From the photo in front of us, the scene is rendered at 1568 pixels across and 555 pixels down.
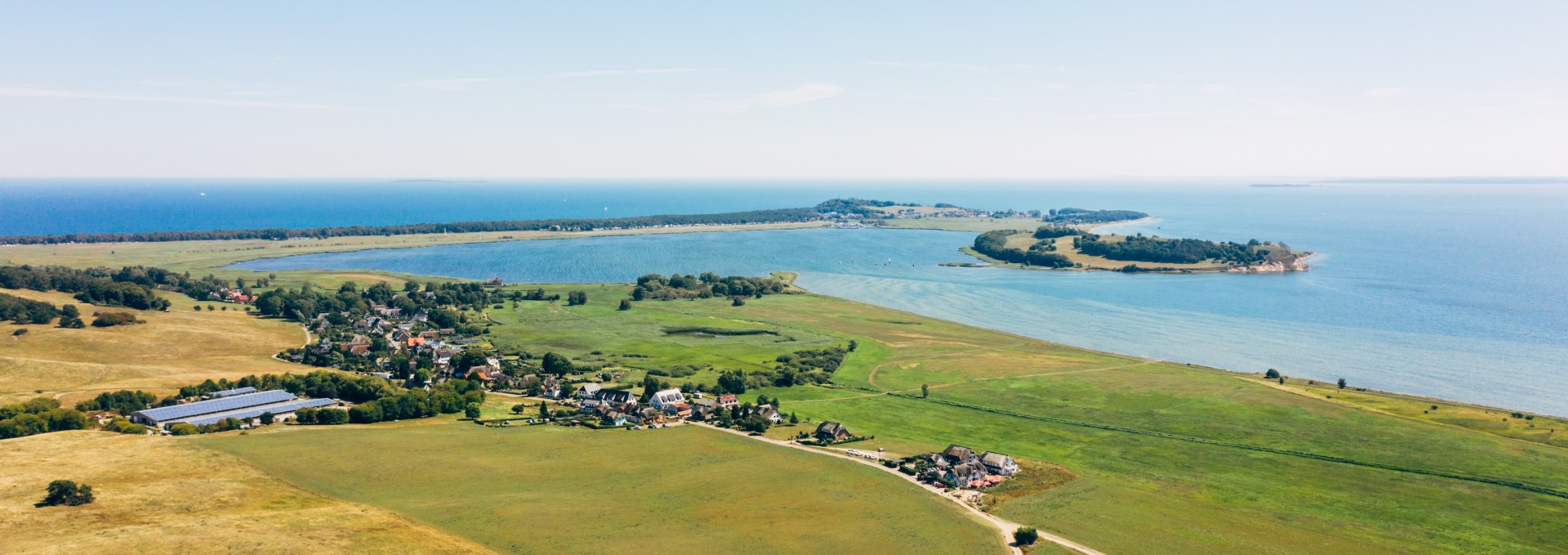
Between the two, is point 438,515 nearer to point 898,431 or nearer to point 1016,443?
point 898,431

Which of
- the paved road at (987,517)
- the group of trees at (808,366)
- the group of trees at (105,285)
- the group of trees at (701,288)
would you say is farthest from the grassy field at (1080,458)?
the group of trees at (701,288)

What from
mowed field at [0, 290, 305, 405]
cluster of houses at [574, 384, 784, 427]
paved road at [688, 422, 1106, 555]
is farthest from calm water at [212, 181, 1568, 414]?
mowed field at [0, 290, 305, 405]

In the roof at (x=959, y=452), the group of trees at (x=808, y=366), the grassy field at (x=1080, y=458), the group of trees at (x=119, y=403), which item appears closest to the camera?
the grassy field at (x=1080, y=458)

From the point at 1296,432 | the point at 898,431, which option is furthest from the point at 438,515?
the point at 1296,432

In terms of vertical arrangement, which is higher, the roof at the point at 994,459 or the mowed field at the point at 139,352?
the mowed field at the point at 139,352

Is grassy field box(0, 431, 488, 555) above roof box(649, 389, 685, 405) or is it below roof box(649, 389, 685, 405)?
above

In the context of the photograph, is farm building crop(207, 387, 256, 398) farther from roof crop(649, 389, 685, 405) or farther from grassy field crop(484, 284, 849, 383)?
roof crop(649, 389, 685, 405)

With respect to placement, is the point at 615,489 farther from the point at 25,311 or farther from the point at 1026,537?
the point at 25,311

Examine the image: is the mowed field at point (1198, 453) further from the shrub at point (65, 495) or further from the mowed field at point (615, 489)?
the shrub at point (65, 495)

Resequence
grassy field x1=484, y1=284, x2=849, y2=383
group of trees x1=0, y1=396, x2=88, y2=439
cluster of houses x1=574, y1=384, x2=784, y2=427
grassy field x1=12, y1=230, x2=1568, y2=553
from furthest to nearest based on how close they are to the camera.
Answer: grassy field x1=484, y1=284, x2=849, y2=383
cluster of houses x1=574, y1=384, x2=784, y2=427
group of trees x1=0, y1=396, x2=88, y2=439
grassy field x1=12, y1=230, x2=1568, y2=553
